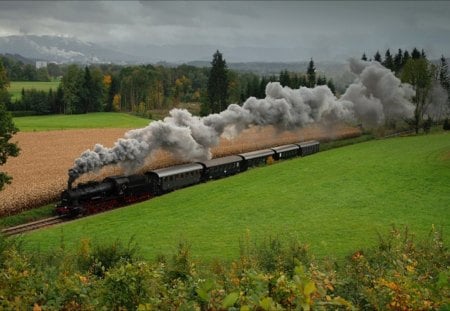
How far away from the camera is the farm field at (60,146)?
40281 millimetres

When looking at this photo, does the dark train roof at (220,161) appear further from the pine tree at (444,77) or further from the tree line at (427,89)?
the pine tree at (444,77)

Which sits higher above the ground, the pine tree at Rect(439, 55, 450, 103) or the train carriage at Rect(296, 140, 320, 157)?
the pine tree at Rect(439, 55, 450, 103)

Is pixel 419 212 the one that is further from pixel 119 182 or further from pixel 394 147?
pixel 394 147

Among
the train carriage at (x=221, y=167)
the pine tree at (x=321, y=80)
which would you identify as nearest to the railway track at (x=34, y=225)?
the train carriage at (x=221, y=167)

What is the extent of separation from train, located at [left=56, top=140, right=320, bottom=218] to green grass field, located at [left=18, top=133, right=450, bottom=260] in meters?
1.31

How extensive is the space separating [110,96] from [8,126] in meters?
98.9

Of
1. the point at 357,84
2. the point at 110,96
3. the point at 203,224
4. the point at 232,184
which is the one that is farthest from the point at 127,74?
the point at 203,224

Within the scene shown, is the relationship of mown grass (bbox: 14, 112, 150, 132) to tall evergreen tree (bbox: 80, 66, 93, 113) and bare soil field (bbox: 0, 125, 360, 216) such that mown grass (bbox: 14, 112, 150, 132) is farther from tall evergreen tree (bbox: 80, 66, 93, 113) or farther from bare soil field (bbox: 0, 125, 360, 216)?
bare soil field (bbox: 0, 125, 360, 216)

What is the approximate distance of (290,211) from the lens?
34.0 m

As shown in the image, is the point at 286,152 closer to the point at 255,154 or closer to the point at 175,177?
the point at 255,154

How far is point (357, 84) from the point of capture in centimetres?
6844

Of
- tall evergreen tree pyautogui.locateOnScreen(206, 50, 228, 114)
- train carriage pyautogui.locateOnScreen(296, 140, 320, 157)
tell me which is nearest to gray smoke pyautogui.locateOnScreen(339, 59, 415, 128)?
train carriage pyautogui.locateOnScreen(296, 140, 320, 157)

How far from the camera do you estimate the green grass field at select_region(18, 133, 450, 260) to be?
27953 mm

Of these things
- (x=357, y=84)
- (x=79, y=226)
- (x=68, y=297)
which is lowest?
(x=79, y=226)
